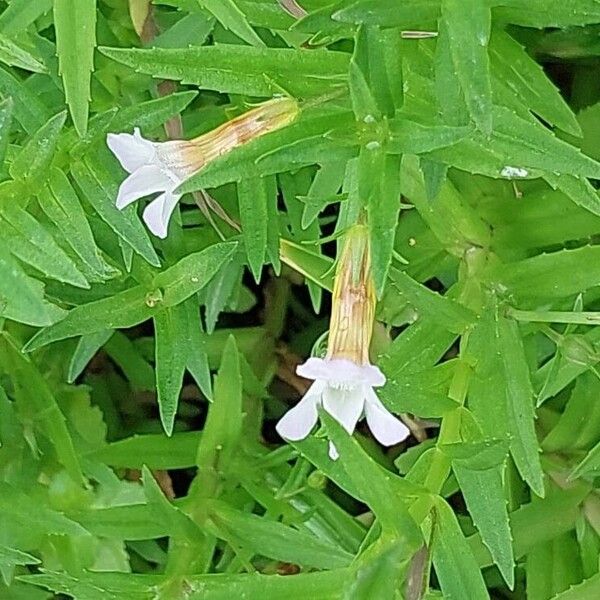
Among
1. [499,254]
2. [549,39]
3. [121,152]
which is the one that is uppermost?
[549,39]

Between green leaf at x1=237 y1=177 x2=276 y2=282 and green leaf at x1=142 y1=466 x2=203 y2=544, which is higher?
green leaf at x1=237 y1=177 x2=276 y2=282

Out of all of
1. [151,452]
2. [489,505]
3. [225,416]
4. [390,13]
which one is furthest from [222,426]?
[390,13]

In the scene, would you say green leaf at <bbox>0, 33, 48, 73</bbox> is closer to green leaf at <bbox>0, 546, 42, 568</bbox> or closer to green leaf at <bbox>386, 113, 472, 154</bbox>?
green leaf at <bbox>386, 113, 472, 154</bbox>

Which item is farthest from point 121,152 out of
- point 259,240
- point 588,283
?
point 588,283

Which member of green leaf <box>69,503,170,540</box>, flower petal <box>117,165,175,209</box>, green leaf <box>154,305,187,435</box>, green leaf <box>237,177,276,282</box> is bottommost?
green leaf <box>69,503,170,540</box>

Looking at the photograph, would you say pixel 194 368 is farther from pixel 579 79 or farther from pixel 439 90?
pixel 579 79

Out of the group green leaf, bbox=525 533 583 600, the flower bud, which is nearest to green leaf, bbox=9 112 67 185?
the flower bud

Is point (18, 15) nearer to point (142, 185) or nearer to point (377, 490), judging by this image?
point (142, 185)

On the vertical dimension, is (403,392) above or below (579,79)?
below
